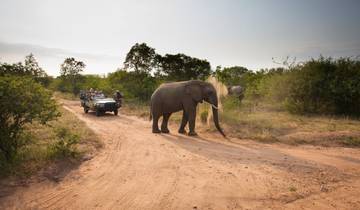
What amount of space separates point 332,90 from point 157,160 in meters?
12.9

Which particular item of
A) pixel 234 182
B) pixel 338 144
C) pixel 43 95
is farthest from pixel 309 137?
pixel 43 95

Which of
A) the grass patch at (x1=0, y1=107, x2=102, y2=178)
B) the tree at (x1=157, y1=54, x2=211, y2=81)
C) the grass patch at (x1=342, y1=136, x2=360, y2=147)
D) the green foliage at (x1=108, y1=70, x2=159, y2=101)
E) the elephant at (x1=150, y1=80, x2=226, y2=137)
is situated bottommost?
the grass patch at (x1=0, y1=107, x2=102, y2=178)

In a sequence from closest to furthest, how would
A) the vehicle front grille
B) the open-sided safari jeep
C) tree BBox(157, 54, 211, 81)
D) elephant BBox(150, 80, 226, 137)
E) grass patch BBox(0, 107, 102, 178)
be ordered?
grass patch BBox(0, 107, 102, 178), elephant BBox(150, 80, 226, 137), the open-sided safari jeep, the vehicle front grille, tree BBox(157, 54, 211, 81)

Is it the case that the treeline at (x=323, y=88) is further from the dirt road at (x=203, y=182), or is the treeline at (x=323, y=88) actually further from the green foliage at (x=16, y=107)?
the green foliage at (x=16, y=107)

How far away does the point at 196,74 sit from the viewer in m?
30.6

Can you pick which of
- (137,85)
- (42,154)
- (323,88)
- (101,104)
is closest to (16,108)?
(42,154)

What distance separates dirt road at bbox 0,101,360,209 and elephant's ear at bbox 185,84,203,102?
3418 millimetres

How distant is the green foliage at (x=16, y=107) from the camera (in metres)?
6.07

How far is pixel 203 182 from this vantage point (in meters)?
5.37

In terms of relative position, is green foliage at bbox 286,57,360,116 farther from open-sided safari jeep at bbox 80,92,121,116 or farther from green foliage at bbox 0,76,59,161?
green foliage at bbox 0,76,59,161

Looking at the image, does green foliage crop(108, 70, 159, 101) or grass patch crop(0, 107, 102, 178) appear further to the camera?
green foliage crop(108, 70, 159, 101)

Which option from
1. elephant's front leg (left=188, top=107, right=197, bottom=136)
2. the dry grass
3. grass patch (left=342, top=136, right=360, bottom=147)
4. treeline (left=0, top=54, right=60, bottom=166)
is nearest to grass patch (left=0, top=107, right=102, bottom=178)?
treeline (left=0, top=54, right=60, bottom=166)

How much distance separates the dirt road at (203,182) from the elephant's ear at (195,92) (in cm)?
342

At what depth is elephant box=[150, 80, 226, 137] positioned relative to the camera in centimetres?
1117
